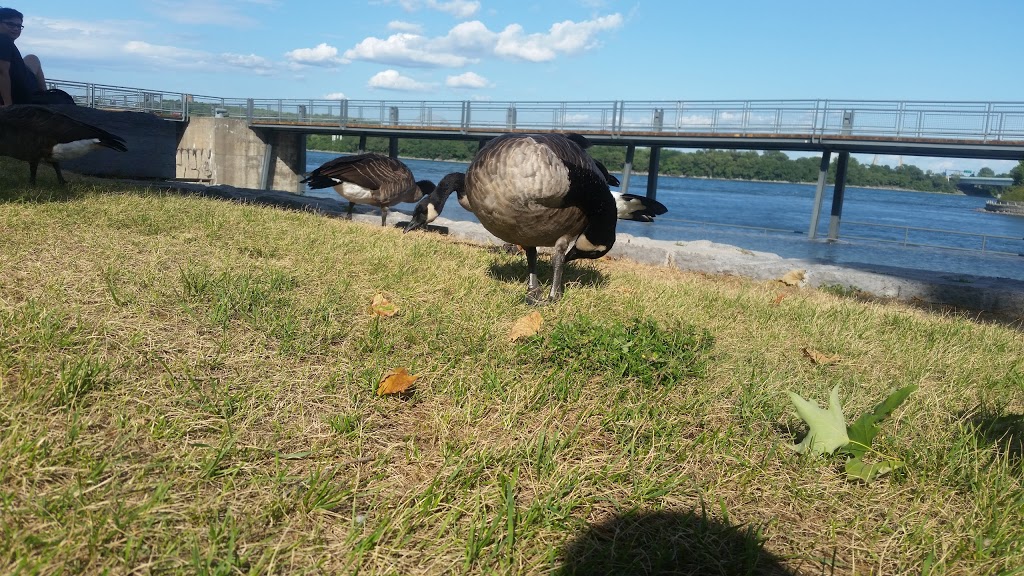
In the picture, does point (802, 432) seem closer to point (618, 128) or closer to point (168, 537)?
point (168, 537)

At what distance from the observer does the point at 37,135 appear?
23.5 feet

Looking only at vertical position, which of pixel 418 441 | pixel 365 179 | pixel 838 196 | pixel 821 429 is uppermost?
pixel 838 196

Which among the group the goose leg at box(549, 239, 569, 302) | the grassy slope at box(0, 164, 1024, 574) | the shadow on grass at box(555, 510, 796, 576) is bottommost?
the shadow on grass at box(555, 510, 796, 576)

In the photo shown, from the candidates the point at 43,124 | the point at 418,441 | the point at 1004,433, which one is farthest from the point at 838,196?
the point at 418,441

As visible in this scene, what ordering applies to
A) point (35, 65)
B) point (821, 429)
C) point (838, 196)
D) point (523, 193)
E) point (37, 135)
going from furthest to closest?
1. point (838, 196)
2. point (35, 65)
3. point (37, 135)
4. point (523, 193)
5. point (821, 429)

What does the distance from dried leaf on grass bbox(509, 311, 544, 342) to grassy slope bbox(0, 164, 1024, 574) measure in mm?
67

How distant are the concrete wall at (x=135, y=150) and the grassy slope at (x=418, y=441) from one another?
11.0m

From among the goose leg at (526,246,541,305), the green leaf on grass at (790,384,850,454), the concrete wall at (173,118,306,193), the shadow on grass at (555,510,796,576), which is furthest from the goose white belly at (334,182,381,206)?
the concrete wall at (173,118,306,193)

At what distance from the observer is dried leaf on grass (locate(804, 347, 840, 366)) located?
4.23 meters

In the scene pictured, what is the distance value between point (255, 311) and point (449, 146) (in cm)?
8172

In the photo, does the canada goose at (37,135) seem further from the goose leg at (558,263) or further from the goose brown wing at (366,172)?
→ the goose leg at (558,263)

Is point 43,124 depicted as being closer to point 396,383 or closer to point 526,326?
point 526,326

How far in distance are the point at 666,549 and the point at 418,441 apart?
105 centimetres

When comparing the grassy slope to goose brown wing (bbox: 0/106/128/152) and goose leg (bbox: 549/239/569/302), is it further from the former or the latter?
goose brown wing (bbox: 0/106/128/152)
